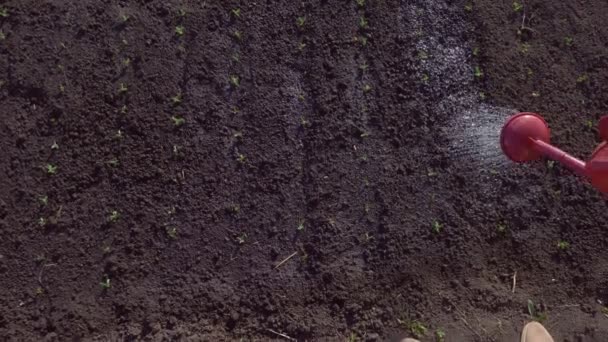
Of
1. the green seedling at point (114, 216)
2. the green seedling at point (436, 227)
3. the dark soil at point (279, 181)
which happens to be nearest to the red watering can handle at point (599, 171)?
the dark soil at point (279, 181)

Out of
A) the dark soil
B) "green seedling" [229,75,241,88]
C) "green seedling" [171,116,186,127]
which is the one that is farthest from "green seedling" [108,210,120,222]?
"green seedling" [229,75,241,88]

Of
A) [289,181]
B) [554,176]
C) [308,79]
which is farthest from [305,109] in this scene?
A: [554,176]

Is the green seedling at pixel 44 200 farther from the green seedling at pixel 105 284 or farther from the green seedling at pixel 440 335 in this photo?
the green seedling at pixel 440 335

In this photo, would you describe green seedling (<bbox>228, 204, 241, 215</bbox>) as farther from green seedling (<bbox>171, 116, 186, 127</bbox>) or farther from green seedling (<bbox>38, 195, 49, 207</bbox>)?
green seedling (<bbox>38, 195, 49, 207</bbox>)

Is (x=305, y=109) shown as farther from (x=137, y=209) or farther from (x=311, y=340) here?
(x=311, y=340)

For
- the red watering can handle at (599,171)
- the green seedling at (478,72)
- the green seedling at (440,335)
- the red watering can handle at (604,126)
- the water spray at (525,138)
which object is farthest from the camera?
the green seedling at (478,72)

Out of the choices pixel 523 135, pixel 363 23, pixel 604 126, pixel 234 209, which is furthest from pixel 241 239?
pixel 604 126
